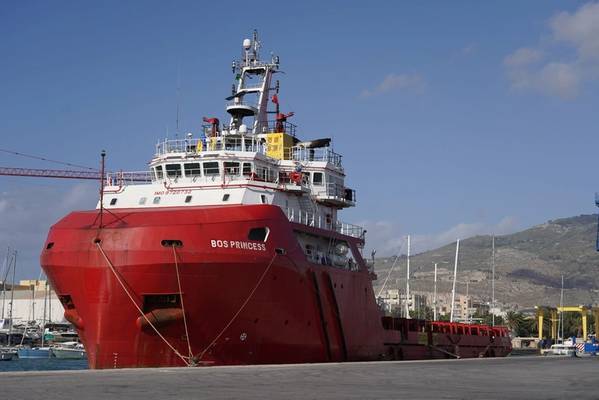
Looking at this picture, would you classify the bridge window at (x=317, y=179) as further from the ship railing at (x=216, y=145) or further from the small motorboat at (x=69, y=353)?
the small motorboat at (x=69, y=353)

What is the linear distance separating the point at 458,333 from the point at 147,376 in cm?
3411

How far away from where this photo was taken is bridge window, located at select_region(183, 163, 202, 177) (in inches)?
1371

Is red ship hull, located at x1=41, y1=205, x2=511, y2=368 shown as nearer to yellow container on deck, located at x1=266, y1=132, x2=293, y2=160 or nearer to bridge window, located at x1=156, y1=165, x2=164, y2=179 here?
bridge window, located at x1=156, y1=165, x2=164, y2=179

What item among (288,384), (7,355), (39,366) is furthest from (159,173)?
(7,355)

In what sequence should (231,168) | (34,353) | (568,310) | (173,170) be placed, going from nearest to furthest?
(231,168), (173,170), (34,353), (568,310)

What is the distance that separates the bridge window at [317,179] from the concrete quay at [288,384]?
44.8 feet

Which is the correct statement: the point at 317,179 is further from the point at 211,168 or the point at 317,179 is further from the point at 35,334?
the point at 35,334

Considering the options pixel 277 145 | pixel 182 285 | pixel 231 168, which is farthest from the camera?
pixel 277 145

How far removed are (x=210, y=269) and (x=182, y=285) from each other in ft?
3.54

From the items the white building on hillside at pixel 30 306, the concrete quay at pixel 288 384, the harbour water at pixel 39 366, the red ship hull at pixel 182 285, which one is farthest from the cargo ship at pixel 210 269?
the white building on hillside at pixel 30 306

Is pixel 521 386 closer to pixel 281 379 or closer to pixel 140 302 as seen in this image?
pixel 281 379

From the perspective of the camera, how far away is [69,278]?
29766 millimetres

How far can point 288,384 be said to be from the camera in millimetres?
19828

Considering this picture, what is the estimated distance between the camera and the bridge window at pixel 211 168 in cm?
3453
